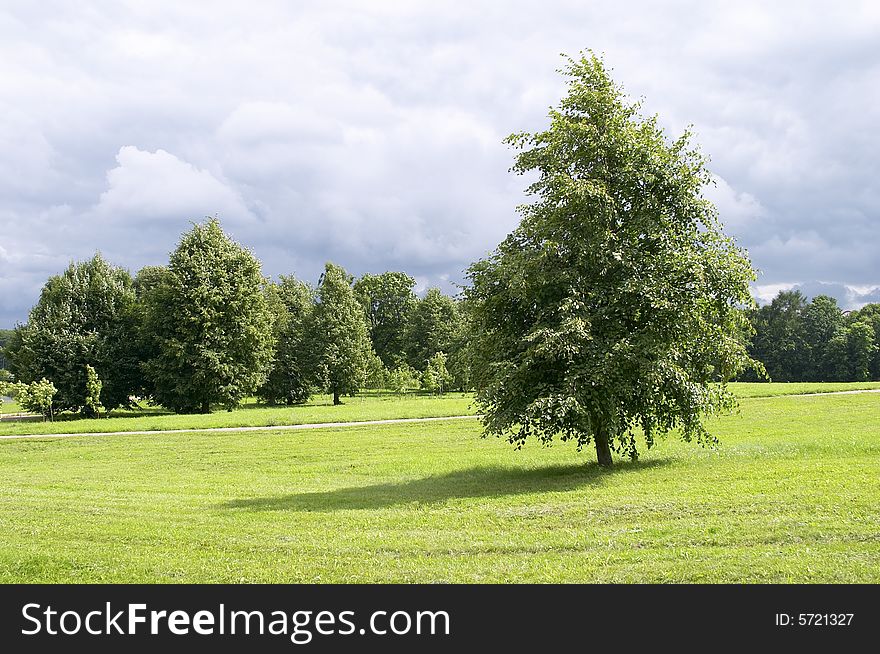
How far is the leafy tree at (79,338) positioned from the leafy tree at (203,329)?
258cm

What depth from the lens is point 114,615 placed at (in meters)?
6.68

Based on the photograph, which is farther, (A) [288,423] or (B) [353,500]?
(A) [288,423]

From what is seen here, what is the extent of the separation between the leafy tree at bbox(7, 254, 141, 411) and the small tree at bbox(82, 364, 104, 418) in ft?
1.76

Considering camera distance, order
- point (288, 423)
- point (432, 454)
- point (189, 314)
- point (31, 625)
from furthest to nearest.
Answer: point (189, 314), point (288, 423), point (432, 454), point (31, 625)

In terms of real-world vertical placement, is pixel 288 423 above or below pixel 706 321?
→ below

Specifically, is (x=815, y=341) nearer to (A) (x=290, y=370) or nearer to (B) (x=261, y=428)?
(A) (x=290, y=370)

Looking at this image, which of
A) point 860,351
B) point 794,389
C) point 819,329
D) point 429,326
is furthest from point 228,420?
point 819,329

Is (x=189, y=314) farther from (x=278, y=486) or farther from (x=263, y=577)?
(x=263, y=577)

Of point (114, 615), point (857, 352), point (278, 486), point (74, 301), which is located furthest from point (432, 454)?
point (857, 352)

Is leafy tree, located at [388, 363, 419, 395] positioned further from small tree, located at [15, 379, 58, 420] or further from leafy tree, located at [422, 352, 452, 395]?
small tree, located at [15, 379, 58, 420]

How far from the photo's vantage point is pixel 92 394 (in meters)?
42.5

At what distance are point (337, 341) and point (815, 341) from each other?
68954 millimetres

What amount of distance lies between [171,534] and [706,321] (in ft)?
39.0

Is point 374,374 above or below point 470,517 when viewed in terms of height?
above
